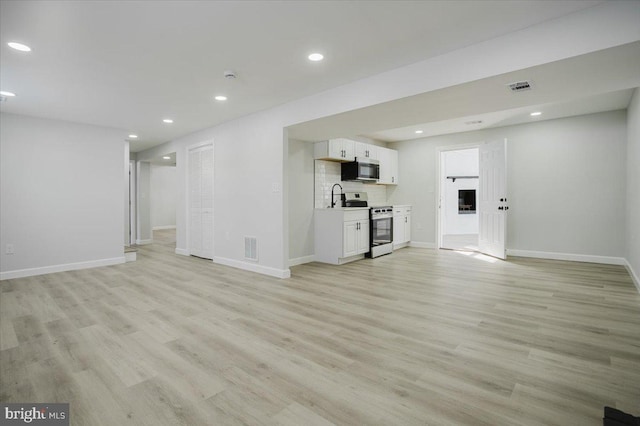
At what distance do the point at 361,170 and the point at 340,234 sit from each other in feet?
5.19

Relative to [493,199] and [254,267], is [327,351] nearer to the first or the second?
[254,267]

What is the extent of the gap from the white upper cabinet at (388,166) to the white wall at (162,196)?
8.72 metres

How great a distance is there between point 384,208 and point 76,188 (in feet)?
18.5

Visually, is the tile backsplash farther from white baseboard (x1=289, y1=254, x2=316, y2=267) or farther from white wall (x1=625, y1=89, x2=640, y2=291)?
white wall (x1=625, y1=89, x2=640, y2=291)

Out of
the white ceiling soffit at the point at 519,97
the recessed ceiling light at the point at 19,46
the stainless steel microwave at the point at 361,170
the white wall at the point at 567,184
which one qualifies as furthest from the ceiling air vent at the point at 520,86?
the recessed ceiling light at the point at 19,46

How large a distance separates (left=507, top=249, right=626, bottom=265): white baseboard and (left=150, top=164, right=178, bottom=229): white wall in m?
11.5

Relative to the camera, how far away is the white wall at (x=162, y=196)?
11.6m

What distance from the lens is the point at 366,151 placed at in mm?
6539

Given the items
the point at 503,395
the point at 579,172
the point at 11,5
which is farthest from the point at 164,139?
the point at 579,172

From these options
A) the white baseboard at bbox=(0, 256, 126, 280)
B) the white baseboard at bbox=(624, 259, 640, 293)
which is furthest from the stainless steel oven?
the white baseboard at bbox=(0, 256, 126, 280)

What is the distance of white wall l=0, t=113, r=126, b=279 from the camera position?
15.5 feet

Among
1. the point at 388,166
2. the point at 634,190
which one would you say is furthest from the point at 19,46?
the point at 634,190

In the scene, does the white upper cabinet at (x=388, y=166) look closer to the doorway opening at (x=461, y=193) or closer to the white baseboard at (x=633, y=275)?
the doorway opening at (x=461, y=193)

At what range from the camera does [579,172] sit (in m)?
5.49
